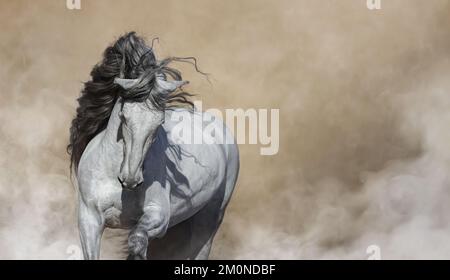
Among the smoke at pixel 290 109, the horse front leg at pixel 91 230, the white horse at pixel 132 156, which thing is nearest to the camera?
the white horse at pixel 132 156

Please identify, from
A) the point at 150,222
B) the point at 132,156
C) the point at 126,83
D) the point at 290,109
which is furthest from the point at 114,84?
the point at 290,109

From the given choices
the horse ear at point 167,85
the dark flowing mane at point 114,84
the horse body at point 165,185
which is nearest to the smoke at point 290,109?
the horse body at point 165,185

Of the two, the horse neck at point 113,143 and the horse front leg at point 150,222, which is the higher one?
the horse neck at point 113,143

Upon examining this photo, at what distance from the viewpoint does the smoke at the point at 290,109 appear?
8680mm

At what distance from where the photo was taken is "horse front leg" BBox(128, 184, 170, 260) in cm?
603

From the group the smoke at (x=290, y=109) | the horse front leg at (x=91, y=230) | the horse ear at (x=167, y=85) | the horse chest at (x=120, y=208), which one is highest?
the smoke at (x=290, y=109)

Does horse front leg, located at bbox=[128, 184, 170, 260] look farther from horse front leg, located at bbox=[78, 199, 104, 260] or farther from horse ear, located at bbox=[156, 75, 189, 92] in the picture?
horse ear, located at bbox=[156, 75, 189, 92]

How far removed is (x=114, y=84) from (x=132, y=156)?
1.39 ft

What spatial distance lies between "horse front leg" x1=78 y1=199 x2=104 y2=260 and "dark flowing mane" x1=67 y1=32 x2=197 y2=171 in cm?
44

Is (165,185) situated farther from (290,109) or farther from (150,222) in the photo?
(290,109)

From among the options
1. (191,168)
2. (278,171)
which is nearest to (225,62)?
(278,171)

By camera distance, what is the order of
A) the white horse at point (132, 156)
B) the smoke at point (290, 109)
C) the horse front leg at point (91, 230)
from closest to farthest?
the white horse at point (132, 156) → the horse front leg at point (91, 230) → the smoke at point (290, 109)

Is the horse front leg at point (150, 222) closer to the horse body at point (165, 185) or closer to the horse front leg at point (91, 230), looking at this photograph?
the horse body at point (165, 185)

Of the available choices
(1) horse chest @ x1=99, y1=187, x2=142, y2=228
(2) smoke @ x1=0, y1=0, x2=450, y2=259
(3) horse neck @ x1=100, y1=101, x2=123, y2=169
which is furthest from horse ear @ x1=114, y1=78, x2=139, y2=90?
(2) smoke @ x1=0, y1=0, x2=450, y2=259
